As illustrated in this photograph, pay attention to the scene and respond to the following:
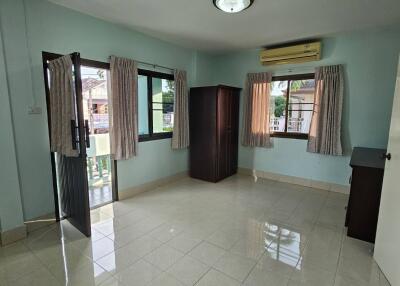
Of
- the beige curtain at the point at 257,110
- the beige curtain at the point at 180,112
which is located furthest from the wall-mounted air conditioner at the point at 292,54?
the beige curtain at the point at 180,112

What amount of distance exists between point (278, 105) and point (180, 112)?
1.88 m

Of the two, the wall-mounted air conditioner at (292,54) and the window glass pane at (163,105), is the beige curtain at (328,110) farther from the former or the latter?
the window glass pane at (163,105)

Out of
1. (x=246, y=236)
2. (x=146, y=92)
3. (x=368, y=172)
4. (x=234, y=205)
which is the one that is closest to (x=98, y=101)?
(x=146, y=92)

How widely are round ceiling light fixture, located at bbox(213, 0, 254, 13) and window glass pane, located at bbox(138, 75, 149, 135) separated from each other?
1.73 m

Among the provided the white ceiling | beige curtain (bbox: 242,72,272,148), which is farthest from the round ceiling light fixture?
beige curtain (bbox: 242,72,272,148)

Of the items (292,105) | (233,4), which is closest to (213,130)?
(292,105)

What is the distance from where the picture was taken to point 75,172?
2.38 metres

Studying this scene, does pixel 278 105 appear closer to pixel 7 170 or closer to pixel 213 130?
pixel 213 130

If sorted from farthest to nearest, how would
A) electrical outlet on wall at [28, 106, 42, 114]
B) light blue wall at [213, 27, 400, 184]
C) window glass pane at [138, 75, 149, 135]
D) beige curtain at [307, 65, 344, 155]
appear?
window glass pane at [138, 75, 149, 135]
beige curtain at [307, 65, 344, 155]
light blue wall at [213, 27, 400, 184]
electrical outlet on wall at [28, 106, 42, 114]

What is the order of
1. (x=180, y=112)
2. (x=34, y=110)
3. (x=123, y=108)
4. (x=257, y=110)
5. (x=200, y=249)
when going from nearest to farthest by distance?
(x=200, y=249)
(x=34, y=110)
(x=123, y=108)
(x=180, y=112)
(x=257, y=110)

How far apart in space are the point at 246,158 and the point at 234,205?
1.68m

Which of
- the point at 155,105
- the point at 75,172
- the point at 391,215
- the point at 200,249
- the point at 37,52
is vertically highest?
the point at 37,52

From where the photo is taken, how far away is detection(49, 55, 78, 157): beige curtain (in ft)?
7.30

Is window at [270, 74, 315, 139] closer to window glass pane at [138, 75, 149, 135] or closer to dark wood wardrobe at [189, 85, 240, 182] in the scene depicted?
dark wood wardrobe at [189, 85, 240, 182]
